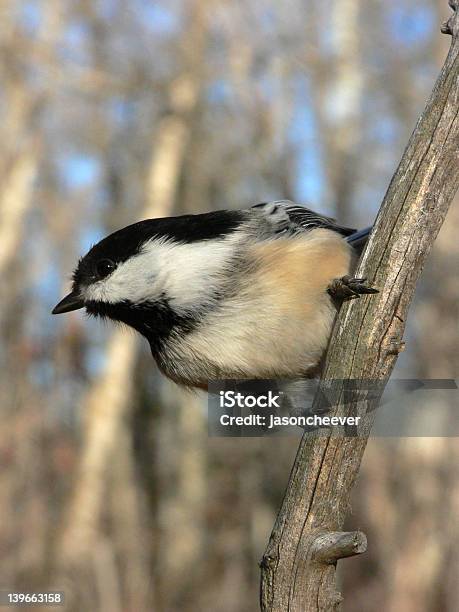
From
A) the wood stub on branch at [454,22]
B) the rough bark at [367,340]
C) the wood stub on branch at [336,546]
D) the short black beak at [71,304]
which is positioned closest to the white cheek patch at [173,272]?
the short black beak at [71,304]

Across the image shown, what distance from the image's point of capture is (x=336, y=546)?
1.81 metres

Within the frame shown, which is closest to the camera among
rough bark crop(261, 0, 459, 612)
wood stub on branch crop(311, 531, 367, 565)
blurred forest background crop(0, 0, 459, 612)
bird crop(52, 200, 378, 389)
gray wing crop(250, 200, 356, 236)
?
wood stub on branch crop(311, 531, 367, 565)

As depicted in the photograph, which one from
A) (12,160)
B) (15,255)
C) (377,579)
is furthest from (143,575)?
(12,160)

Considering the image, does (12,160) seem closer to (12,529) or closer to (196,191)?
(196,191)

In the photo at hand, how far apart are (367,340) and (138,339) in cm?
691

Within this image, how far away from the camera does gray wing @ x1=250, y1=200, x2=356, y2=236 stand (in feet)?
7.95

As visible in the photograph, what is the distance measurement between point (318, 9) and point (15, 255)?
477 centimetres

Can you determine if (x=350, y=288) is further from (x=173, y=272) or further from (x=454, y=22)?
(x=454, y=22)

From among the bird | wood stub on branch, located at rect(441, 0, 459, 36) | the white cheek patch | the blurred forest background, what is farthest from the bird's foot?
the blurred forest background

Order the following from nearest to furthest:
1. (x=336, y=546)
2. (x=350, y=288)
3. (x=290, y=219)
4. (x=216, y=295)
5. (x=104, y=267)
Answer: (x=336, y=546) → (x=350, y=288) → (x=216, y=295) → (x=104, y=267) → (x=290, y=219)

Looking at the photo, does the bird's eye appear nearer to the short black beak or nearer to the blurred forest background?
the short black beak

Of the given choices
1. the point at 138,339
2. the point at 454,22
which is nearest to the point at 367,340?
the point at 454,22

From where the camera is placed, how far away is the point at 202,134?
9070 millimetres

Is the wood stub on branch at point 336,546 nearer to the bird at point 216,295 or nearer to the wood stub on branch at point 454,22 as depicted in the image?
Answer: the bird at point 216,295
